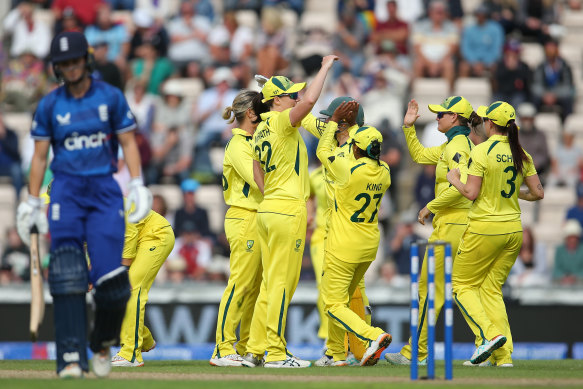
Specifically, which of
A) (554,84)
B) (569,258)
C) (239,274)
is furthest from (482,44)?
(239,274)

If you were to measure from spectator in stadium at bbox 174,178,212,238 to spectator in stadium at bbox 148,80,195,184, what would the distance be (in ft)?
6.20

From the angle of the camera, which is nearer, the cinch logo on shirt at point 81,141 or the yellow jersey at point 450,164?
the cinch logo on shirt at point 81,141

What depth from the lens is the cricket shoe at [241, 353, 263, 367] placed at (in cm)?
1088

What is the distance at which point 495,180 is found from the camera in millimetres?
11000

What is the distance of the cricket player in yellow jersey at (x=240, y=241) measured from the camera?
11180mm

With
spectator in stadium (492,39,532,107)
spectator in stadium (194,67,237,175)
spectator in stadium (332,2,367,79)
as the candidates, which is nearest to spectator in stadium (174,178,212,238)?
Result: spectator in stadium (194,67,237,175)

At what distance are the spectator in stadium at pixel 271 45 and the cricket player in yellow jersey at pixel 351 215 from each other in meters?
9.44

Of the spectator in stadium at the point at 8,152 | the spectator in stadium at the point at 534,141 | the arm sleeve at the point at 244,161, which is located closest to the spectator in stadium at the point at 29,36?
the spectator in stadium at the point at 8,152

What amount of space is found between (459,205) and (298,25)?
37.7 feet

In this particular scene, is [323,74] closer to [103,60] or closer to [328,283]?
[328,283]

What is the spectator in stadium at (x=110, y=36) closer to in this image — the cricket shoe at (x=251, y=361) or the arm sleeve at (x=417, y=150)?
the arm sleeve at (x=417, y=150)

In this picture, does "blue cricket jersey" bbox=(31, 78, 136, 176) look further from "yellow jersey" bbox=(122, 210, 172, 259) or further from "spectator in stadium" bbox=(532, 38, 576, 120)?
"spectator in stadium" bbox=(532, 38, 576, 120)

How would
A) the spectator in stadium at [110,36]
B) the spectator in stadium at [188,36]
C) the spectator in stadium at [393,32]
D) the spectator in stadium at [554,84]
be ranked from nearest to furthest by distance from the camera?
the spectator in stadium at [554,84] → the spectator in stadium at [393,32] → the spectator in stadium at [110,36] → the spectator in stadium at [188,36]

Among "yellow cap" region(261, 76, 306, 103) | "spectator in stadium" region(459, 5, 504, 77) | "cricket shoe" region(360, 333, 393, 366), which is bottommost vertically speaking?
"cricket shoe" region(360, 333, 393, 366)
